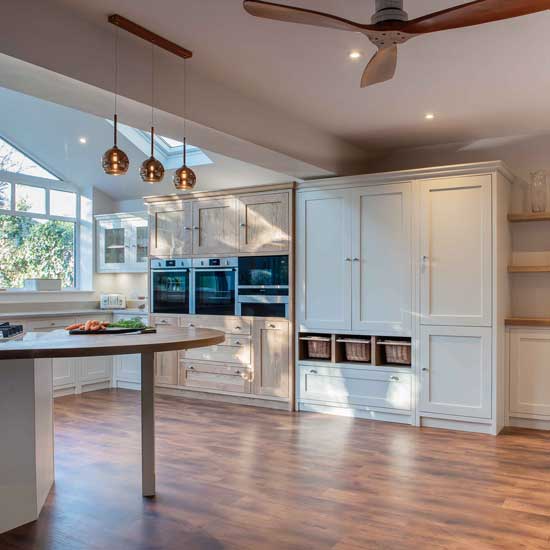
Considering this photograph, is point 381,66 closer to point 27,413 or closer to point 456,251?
point 456,251

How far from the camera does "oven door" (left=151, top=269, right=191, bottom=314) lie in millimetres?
5758

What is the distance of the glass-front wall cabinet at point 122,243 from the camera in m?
6.49

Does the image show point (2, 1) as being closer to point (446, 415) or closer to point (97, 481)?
point (97, 481)

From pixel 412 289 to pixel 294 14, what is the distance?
292 cm

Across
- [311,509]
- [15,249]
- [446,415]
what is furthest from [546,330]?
[15,249]

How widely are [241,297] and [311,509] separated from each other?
2.74m

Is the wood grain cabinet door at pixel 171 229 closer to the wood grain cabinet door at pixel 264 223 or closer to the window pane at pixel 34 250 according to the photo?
the wood grain cabinet door at pixel 264 223

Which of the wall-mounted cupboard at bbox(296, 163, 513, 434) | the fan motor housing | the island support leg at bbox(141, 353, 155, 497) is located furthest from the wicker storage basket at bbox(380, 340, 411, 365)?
the fan motor housing

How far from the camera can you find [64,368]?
5.89 metres

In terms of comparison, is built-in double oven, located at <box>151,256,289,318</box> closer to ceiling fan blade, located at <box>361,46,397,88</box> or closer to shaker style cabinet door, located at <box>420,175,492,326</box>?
shaker style cabinet door, located at <box>420,175,492,326</box>

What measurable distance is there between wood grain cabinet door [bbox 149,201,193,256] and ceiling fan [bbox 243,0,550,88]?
3.56m

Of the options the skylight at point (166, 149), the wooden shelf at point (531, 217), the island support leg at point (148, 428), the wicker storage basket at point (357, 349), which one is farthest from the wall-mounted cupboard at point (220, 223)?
the island support leg at point (148, 428)

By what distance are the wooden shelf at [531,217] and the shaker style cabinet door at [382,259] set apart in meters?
0.90

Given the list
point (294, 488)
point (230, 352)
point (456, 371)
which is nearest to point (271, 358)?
point (230, 352)
